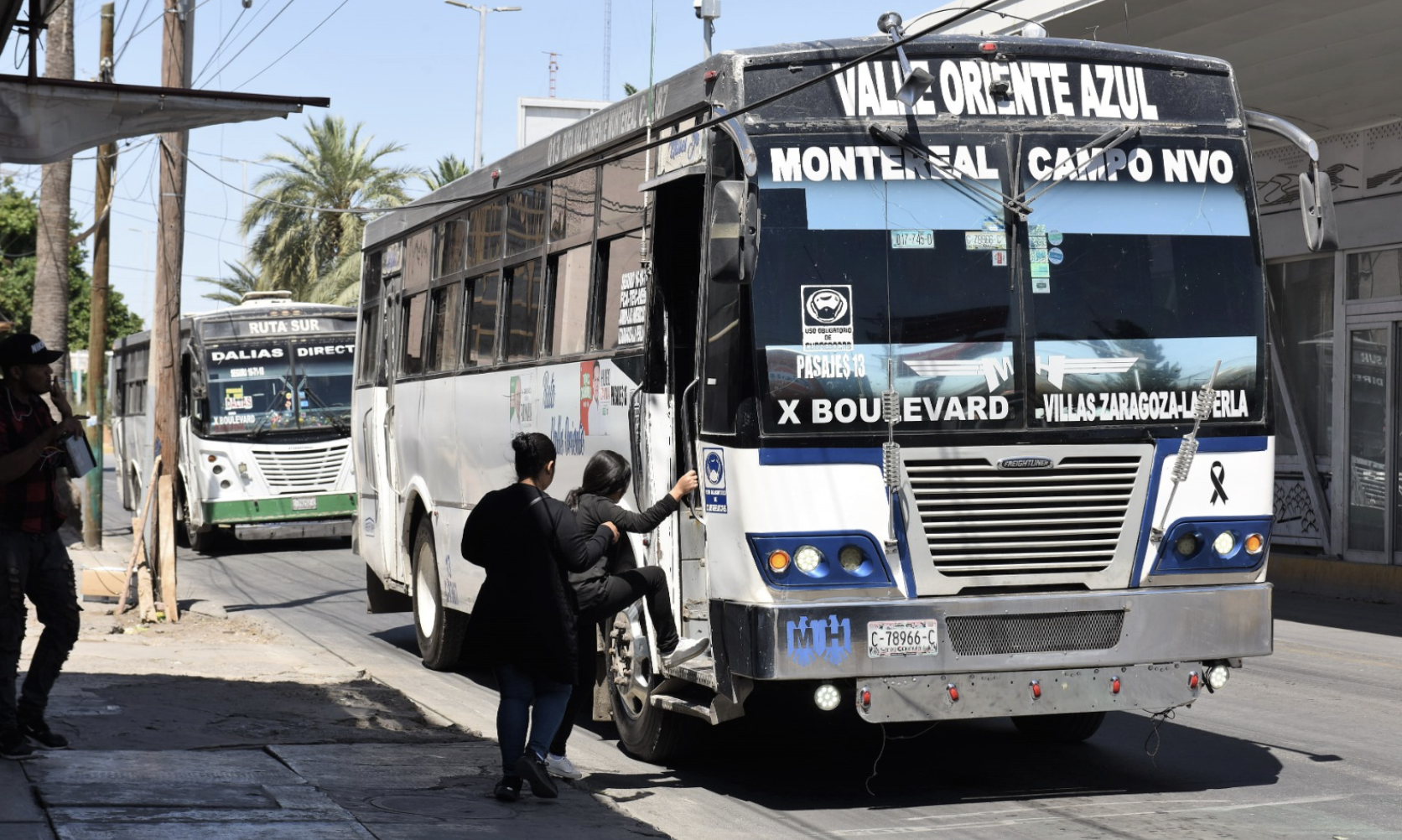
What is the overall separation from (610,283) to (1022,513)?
280 centimetres

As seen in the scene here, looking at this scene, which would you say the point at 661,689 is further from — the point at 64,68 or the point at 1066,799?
the point at 64,68

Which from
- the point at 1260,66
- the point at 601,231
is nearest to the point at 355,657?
the point at 601,231

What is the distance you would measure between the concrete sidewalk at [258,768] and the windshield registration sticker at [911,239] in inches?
108

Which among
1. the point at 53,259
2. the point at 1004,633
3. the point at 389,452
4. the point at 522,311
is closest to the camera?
the point at 1004,633

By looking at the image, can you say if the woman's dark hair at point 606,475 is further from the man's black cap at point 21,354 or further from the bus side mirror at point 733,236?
the man's black cap at point 21,354

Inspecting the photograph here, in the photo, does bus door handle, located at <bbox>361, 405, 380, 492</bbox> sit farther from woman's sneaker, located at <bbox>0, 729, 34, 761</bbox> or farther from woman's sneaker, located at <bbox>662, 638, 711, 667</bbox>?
woman's sneaker, located at <bbox>662, 638, 711, 667</bbox>

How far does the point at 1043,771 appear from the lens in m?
8.60

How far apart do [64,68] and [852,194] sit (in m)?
18.0

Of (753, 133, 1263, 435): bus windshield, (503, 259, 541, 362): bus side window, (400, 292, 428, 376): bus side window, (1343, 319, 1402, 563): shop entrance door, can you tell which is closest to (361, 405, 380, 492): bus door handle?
(400, 292, 428, 376): bus side window

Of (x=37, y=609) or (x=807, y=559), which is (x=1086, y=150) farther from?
(x=37, y=609)

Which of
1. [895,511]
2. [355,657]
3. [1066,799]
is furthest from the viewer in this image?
[355,657]

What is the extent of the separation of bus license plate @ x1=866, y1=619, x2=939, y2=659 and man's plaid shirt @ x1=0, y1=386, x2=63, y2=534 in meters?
3.84

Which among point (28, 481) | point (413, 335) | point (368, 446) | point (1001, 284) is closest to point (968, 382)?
point (1001, 284)

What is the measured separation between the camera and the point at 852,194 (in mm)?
7500
